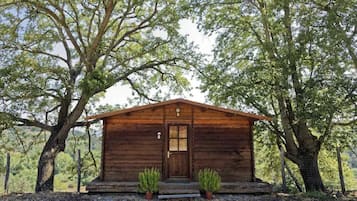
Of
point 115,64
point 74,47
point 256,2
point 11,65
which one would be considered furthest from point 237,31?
point 11,65

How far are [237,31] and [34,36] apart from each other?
9372mm

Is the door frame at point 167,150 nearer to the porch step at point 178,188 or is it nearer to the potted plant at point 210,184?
the porch step at point 178,188

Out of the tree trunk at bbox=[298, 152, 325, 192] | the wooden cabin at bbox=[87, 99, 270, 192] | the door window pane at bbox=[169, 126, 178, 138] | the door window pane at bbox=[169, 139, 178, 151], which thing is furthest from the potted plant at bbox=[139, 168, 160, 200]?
the tree trunk at bbox=[298, 152, 325, 192]

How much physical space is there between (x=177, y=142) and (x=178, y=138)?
0.15 m

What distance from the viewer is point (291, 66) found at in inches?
439

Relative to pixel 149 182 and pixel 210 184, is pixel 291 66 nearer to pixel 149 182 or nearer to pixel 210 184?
pixel 210 184

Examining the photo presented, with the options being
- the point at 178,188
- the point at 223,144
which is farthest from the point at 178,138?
the point at 178,188

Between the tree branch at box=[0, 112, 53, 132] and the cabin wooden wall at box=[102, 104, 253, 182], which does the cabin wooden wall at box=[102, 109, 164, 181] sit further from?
the tree branch at box=[0, 112, 53, 132]

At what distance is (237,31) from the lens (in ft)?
43.1

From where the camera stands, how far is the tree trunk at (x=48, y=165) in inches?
460

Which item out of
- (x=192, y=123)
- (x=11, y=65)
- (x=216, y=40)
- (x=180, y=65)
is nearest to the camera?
(x=192, y=123)

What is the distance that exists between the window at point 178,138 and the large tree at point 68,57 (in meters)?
3.39

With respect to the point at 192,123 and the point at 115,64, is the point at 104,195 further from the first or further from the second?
the point at 115,64

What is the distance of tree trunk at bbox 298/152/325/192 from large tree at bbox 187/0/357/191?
18 millimetres
